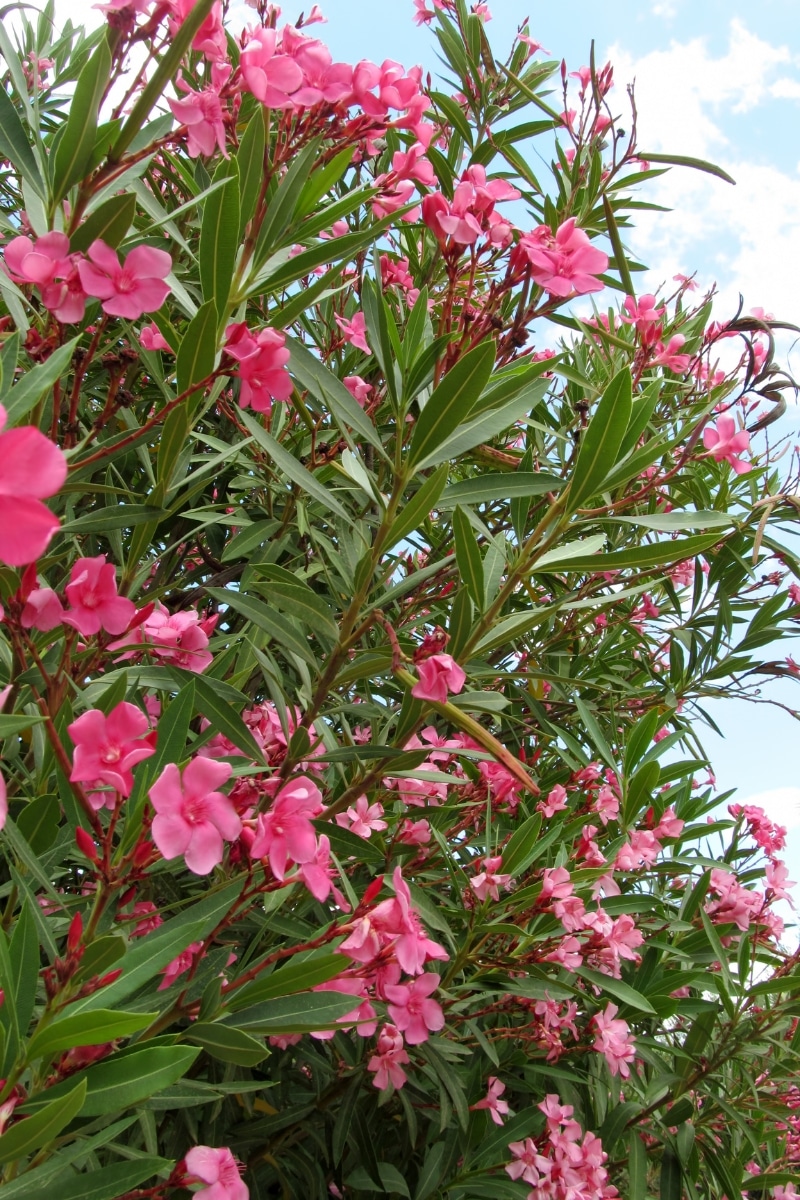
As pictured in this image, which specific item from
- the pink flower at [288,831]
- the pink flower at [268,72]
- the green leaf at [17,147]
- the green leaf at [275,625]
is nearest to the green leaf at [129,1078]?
the pink flower at [288,831]

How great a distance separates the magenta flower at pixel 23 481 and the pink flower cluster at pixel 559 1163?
1.55m

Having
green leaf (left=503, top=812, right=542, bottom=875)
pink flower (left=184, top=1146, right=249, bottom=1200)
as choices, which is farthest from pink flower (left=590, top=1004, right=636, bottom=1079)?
pink flower (left=184, top=1146, right=249, bottom=1200)

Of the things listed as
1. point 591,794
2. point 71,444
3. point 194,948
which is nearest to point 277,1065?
point 194,948

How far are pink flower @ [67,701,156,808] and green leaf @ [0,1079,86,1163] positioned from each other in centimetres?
25

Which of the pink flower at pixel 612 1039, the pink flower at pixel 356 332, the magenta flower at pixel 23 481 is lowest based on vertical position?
the pink flower at pixel 612 1039

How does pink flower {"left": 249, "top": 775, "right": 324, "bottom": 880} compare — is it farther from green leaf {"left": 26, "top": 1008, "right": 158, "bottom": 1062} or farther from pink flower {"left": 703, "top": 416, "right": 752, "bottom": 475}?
pink flower {"left": 703, "top": 416, "right": 752, "bottom": 475}

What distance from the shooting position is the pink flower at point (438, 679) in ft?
3.00

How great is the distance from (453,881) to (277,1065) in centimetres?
43

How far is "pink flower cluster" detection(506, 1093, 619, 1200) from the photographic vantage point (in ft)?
5.06

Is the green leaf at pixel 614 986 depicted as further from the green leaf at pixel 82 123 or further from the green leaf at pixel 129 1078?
the green leaf at pixel 82 123

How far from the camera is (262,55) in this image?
3.26ft

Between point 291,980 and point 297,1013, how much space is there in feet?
0.10

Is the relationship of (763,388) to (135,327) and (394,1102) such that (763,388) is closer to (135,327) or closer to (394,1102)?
(135,327)

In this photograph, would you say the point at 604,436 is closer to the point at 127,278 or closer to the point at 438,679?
the point at 438,679
